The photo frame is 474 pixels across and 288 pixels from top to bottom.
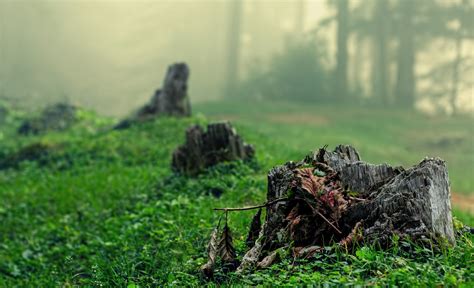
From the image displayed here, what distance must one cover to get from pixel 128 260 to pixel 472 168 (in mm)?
19707

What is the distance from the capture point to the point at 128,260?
6.82 metres

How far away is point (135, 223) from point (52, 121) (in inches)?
572

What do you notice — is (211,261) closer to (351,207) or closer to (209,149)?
(351,207)

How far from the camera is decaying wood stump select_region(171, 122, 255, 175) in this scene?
37.6 feet

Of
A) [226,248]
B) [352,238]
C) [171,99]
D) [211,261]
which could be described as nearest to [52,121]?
[171,99]

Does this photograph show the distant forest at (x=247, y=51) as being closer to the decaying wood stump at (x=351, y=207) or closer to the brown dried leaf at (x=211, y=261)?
the brown dried leaf at (x=211, y=261)

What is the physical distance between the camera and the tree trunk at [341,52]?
142ft

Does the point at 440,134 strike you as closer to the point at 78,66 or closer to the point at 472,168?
the point at 472,168

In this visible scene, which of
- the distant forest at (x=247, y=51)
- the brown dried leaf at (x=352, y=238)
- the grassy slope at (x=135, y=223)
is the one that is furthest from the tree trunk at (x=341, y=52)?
the brown dried leaf at (x=352, y=238)

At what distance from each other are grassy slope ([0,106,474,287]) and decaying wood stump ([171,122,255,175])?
414 millimetres

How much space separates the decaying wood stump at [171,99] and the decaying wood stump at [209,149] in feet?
25.6

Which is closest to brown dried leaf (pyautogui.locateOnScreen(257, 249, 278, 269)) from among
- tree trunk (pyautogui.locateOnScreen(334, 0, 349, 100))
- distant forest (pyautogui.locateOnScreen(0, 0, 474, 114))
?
distant forest (pyautogui.locateOnScreen(0, 0, 474, 114))

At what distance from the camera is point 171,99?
64.5 feet

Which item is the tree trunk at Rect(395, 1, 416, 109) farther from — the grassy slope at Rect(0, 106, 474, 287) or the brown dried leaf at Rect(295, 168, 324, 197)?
the brown dried leaf at Rect(295, 168, 324, 197)
